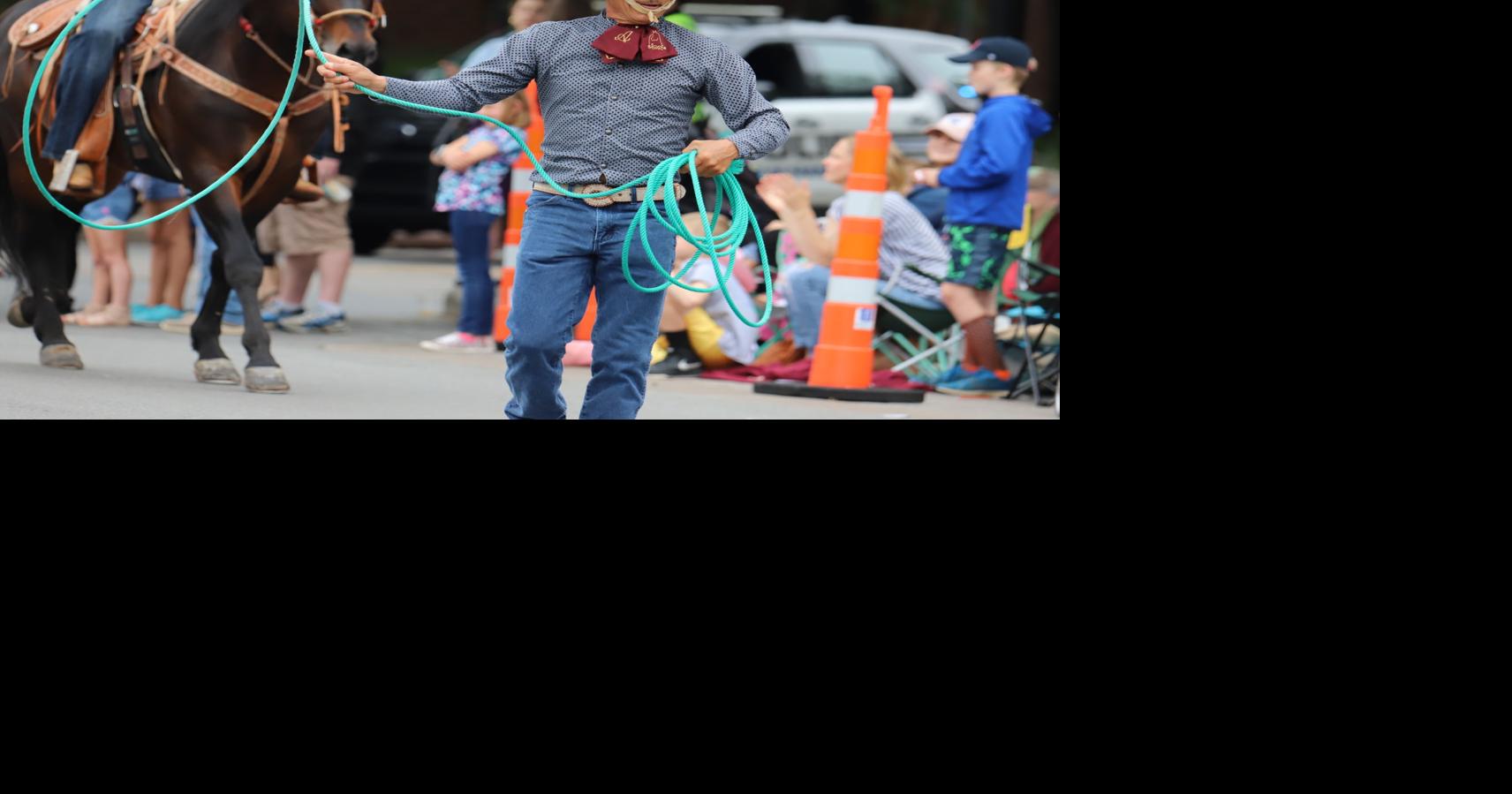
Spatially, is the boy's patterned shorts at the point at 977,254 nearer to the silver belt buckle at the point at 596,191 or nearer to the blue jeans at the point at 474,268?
the blue jeans at the point at 474,268

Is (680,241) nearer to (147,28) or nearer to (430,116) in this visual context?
(147,28)

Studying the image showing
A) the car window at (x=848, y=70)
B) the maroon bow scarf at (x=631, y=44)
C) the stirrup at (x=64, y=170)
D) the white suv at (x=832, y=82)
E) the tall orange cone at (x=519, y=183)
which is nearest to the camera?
the maroon bow scarf at (x=631, y=44)

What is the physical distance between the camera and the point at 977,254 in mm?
9289

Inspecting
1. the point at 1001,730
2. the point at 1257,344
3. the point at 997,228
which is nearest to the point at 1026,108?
the point at 997,228

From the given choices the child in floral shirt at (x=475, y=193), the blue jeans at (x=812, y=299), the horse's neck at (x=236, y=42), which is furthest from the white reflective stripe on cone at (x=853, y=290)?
the horse's neck at (x=236, y=42)

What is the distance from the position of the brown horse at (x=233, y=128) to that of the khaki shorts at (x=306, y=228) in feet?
7.59

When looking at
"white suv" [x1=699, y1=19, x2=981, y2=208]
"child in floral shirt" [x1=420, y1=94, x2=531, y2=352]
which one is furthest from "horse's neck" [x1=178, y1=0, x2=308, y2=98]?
"white suv" [x1=699, y1=19, x2=981, y2=208]

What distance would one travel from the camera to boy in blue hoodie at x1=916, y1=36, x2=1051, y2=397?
361 inches

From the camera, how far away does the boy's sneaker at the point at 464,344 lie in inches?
423

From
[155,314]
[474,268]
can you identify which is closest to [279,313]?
[155,314]

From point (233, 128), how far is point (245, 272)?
56 cm

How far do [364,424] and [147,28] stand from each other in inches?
125

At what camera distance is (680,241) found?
9.63 metres

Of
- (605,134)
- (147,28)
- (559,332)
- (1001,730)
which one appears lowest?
(1001,730)
